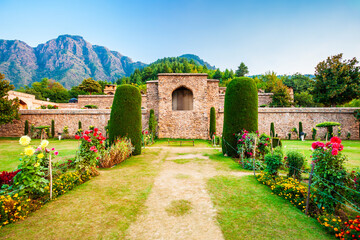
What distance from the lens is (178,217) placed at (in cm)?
325

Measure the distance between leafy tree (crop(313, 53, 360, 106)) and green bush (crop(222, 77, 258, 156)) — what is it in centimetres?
2187

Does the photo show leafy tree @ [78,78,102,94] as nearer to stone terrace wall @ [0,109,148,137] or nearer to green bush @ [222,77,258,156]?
stone terrace wall @ [0,109,148,137]

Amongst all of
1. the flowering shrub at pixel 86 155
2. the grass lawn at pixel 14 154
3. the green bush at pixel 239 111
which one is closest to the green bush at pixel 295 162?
the green bush at pixel 239 111

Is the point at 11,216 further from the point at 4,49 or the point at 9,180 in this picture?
the point at 4,49

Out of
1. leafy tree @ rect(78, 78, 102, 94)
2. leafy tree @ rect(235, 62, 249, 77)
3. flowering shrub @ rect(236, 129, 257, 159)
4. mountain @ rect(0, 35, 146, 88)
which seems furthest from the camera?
mountain @ rect(0, 35, 146, 88)

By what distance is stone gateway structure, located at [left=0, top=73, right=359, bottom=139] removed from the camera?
19.0 m

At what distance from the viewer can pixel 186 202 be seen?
3900 mm

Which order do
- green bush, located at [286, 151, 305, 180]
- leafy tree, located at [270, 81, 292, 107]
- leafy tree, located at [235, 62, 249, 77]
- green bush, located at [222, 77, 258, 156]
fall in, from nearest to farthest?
green bush, located at [286, 151, 305, 180] → green bush, located at [222, 77, 258, 156] → leafy tree, located at [270, 81, 292, 107] → leafy tree, located at [235, 62, 249, 77]

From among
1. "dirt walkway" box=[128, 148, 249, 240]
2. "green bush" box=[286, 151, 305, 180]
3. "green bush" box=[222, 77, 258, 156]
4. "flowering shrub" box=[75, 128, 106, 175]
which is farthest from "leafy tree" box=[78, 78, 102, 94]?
"green bush" box=[286, 151, 305, 180]

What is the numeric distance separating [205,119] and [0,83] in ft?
70.2

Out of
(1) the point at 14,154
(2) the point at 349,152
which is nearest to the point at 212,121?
(2) the point at 349,152

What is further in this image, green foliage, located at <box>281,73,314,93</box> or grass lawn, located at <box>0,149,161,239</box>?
green foliage, located at <box>281,73,314,93</box>

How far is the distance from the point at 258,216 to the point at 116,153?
239 inches

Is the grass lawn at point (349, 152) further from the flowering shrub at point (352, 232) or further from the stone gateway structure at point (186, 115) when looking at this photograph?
the stone gateway structure at point (186, 115)
